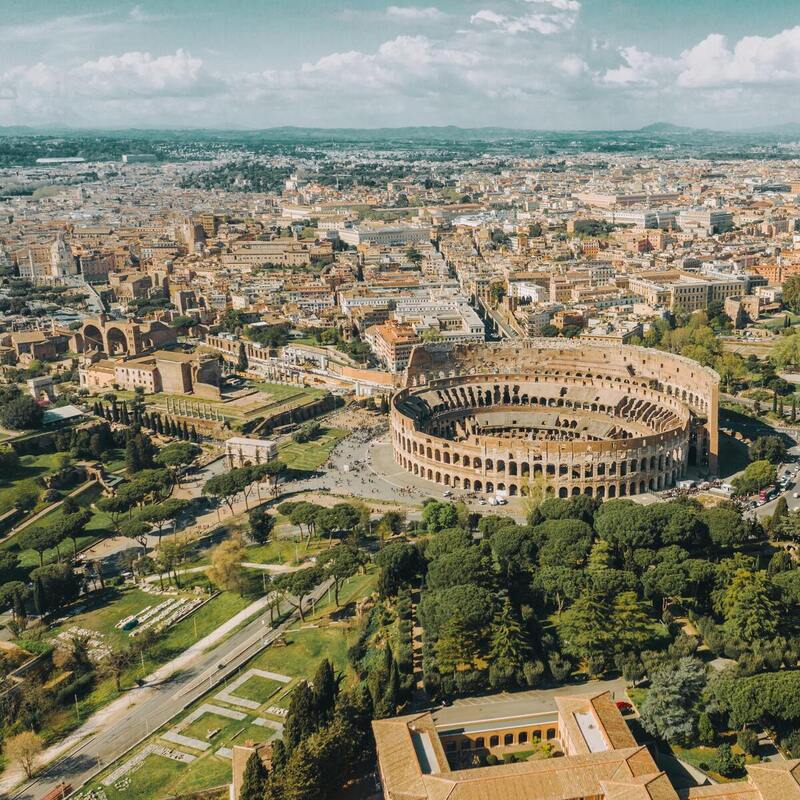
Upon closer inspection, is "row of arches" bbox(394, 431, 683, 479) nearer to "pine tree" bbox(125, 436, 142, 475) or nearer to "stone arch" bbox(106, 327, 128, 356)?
"pine tree" bbox(125, 436, 142, 475)

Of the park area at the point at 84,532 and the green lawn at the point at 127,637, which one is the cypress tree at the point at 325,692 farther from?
the park area at the point at 84,532

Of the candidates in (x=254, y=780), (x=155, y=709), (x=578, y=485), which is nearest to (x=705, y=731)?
(x=254, y=780)

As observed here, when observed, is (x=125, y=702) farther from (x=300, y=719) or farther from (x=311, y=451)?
(x=311, y=451)

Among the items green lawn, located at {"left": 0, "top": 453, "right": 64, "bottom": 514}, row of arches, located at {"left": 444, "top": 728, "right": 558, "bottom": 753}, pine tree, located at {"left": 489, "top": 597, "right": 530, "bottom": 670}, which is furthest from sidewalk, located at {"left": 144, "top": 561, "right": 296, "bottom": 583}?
row of arches, located at {"left": 444, "top": 728, "right": 558, "bottom": 753}

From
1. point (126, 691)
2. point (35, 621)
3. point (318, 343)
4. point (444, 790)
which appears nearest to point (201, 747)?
point (126, 691)

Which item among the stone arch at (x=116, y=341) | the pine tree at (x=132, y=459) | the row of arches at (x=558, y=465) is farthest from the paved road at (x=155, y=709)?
the stone arch at (x=116, y=341)
